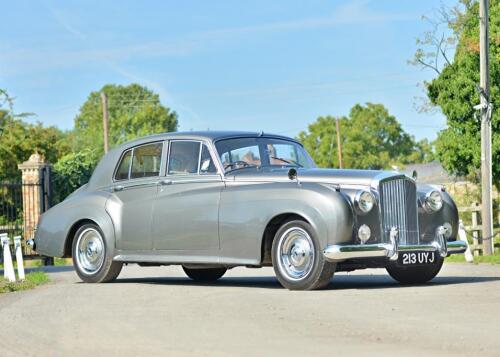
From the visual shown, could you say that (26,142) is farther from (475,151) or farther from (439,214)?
(439,214)

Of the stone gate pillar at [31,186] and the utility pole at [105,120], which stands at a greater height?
the utility pole at [105,120]

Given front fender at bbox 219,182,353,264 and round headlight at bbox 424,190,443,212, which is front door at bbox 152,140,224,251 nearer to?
front fender at bbox 219,182,353,264

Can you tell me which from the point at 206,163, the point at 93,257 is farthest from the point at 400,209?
the point at 93,257

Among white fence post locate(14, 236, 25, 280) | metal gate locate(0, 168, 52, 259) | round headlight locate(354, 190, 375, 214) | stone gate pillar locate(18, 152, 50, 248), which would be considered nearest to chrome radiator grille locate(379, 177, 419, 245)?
round headlight locate(354, 190, 375, 214)

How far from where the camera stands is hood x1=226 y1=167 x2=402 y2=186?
41.0 ft

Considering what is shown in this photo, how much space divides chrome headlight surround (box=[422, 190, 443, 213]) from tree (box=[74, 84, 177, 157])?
305 ft

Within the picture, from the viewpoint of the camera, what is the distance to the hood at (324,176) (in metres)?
12.5

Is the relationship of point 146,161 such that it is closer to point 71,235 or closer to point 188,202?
point 188,202

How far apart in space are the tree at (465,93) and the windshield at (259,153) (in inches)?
1053

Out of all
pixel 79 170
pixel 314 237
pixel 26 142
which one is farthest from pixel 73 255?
pixel 26 142

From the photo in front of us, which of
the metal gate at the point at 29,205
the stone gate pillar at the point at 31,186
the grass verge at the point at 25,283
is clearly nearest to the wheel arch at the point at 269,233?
the grass verge at the point at 25,283

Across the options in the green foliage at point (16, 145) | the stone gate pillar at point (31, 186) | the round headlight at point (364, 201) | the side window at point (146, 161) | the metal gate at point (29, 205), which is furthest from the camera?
the green foliage at point (16, 145)

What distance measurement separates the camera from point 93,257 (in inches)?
580

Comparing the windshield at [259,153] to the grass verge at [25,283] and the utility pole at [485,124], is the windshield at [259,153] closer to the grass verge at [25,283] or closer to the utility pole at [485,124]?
the grass verge at [25,283]
